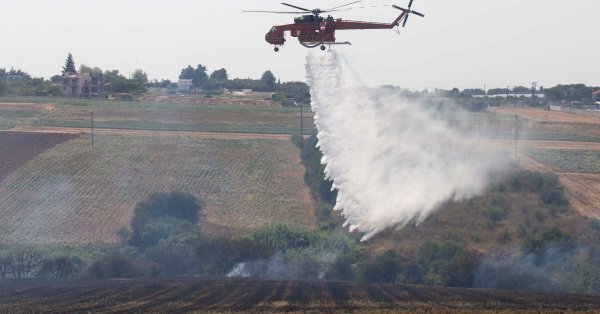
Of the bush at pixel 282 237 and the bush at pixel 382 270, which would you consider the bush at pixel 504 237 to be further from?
the bush at pixel 282 237

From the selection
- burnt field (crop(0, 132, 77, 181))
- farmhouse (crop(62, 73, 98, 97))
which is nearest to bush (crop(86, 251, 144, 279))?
burnt field (crop(0, 132, 77, 181))

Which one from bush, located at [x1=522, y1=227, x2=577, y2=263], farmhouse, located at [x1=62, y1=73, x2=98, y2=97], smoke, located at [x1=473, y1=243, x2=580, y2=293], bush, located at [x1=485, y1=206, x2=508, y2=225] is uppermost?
farmhouse, located at [x1=62, y1=73, x2=98, y2=97]

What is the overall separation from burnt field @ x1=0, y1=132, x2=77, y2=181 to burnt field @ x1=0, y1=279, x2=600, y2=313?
41851mm

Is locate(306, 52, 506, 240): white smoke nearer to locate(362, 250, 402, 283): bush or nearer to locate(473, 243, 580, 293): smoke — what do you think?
locate(362, 250, 402, 283): bush

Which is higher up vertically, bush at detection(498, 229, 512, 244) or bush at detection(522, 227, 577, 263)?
bush at detection(522, 227, 577, 263)

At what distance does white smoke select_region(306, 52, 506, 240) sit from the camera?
59.2 meters

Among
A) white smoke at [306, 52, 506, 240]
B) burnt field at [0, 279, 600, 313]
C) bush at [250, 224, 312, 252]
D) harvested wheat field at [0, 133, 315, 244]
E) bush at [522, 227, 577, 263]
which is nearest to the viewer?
burnt field at [0, 279, 600, 313]

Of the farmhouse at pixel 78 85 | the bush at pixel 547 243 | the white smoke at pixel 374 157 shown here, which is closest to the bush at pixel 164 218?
the white smoke at pixel 374 157

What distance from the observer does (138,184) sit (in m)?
84.0

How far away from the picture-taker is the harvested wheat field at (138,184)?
238 feet

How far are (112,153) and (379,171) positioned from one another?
141 ft

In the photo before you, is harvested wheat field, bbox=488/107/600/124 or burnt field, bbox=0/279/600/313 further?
harvested wheat field, bbox=488/107/600/124

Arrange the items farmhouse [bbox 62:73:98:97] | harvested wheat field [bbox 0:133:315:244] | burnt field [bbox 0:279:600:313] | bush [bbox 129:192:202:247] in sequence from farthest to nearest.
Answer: farmhouse [bbox 62:73:98:97], harvested wheat field [bbox 0:133:315:244], bush [bbox 129:192:202:247], burnt field [bbox 0:279:600:313]

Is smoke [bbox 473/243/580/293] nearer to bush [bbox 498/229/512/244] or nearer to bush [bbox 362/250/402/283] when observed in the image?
bush [bbox 498/229/512/244]
